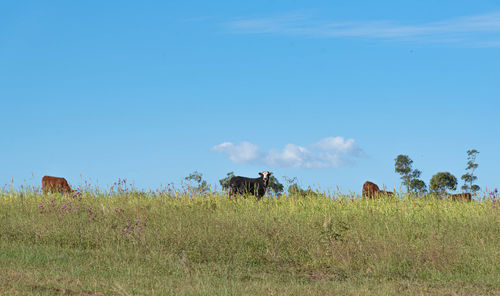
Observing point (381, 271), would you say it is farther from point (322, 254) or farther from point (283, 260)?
point (283, 260)

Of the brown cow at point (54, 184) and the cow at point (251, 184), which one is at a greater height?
the brown cow at point (54, 184)

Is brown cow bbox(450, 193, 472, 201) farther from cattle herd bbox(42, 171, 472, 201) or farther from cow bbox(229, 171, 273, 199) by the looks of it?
cow bbox(229, 171, 273, 199)

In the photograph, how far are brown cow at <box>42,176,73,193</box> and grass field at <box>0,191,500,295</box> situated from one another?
21.7ft

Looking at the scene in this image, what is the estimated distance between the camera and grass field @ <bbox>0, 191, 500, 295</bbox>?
802cm

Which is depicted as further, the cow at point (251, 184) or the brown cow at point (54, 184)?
the brown cow at point (54, 184)

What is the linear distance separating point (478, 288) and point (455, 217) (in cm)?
559

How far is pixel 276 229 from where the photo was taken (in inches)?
457

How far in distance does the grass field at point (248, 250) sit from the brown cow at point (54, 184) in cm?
662

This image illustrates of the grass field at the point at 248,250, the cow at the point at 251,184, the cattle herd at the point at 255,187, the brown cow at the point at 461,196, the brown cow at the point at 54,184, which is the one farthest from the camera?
the brown cow at the point at 54,184

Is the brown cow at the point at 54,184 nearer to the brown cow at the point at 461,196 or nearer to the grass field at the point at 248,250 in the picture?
the grass field at the point at 248,250

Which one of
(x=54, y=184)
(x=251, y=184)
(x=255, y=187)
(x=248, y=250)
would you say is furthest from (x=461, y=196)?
(x=54, y=184)

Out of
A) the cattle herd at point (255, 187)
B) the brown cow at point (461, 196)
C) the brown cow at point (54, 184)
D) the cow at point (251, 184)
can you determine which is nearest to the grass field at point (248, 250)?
the brown cow at point (461, 196)

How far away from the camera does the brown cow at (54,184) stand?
22.3m

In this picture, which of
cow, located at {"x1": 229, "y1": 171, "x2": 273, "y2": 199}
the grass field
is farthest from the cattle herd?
the grass field
